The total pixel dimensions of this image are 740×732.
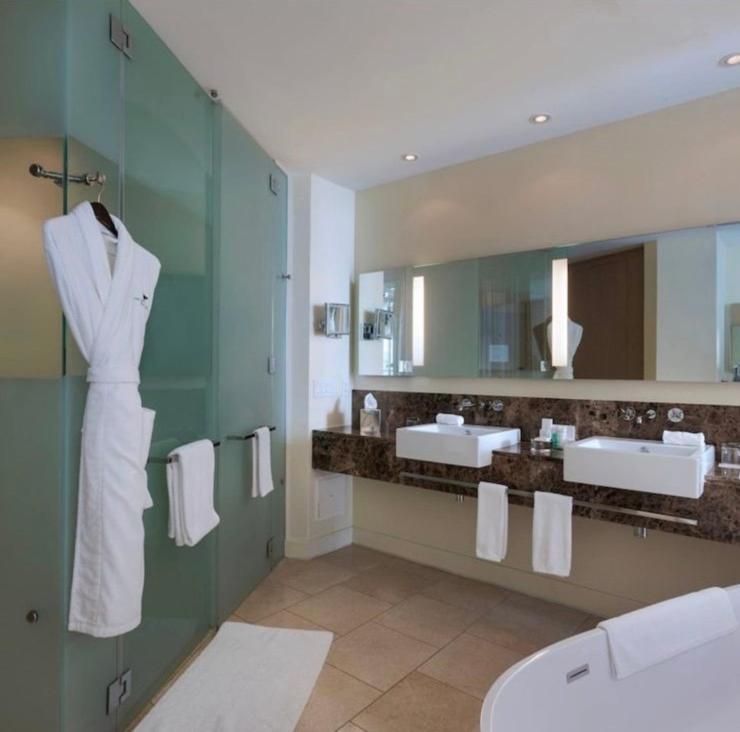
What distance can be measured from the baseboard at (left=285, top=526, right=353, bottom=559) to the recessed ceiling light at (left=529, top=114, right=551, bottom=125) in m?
2.78

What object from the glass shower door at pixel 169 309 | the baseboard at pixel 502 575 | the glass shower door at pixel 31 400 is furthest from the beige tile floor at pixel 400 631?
the glass shower door at pixel 31 400

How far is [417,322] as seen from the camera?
3398 millimetres

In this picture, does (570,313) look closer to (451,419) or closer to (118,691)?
(451,419)

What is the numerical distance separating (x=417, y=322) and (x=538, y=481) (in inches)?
53.5

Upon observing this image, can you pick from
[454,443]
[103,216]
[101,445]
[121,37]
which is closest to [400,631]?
[454,443]

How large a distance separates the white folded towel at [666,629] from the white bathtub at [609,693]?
0.09ft

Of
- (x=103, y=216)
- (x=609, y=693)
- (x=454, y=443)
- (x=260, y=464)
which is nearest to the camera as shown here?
(x=609, y=693)

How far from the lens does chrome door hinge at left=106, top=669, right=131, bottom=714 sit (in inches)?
66.1

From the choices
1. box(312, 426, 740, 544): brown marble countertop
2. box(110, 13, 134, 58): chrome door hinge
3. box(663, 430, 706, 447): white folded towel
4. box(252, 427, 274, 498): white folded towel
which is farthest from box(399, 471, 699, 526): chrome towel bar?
box(110, 13, 134, 58): chrome door hinge

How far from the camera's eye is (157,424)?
6.47 ft

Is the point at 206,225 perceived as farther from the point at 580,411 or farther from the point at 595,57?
the point at 580,411

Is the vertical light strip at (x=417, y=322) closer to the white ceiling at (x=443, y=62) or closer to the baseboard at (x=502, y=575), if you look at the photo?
the white ceiling at (x=443, y=62)

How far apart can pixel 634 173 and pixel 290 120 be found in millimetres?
1758

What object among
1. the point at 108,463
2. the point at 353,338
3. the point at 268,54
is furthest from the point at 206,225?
the point at 353,338
